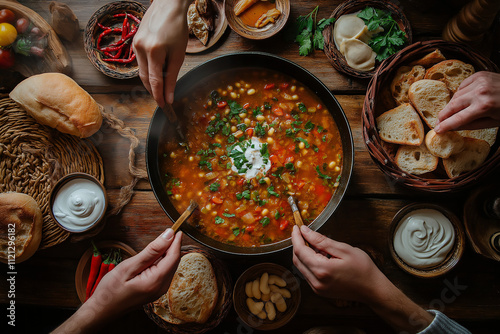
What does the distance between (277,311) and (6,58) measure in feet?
10.5

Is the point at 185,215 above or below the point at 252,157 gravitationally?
below

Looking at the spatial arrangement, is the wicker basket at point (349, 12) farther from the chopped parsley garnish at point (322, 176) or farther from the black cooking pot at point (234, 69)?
the chopped parsley garnish at point (322, 176)

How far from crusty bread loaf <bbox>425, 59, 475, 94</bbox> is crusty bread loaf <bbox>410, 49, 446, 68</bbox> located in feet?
0.20

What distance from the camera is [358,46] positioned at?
9.78ft

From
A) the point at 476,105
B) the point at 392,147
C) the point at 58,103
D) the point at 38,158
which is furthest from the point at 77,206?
the point at 476,105

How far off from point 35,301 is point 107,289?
1.29m

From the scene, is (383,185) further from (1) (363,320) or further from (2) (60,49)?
(2) (60,49)

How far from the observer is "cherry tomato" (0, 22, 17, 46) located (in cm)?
297

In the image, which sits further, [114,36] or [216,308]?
[114,36]

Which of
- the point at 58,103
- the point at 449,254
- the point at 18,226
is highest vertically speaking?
the point at 58,103

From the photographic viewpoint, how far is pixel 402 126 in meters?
2.75

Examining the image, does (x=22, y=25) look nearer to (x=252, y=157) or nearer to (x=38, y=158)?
(x=38, y=158)

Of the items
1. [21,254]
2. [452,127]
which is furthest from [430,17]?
[21,254]

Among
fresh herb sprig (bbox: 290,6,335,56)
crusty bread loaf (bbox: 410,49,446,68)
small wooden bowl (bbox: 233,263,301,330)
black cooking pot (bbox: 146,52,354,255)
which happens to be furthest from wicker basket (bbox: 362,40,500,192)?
small wooden bowl (bbox: 233,263,301,330)
